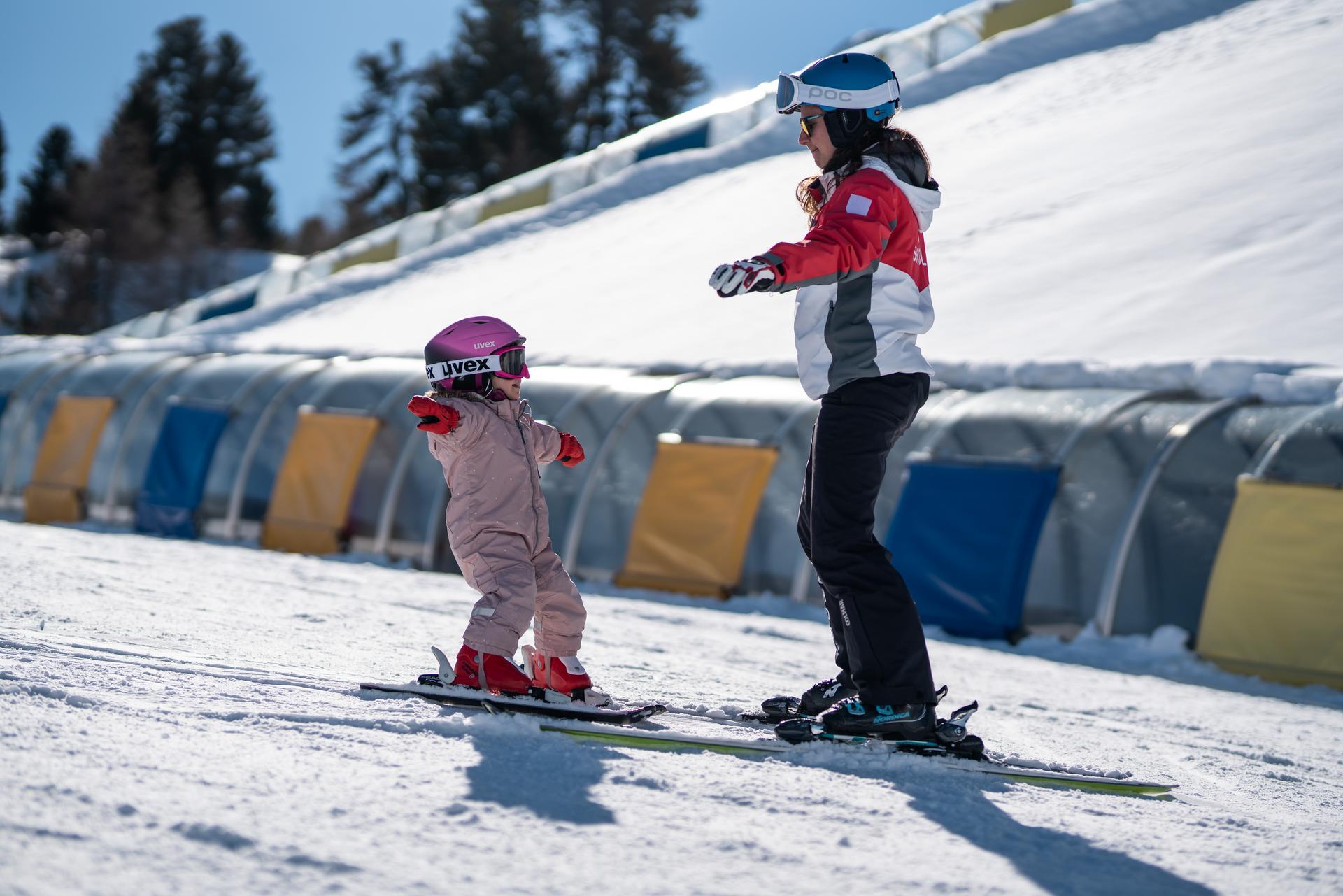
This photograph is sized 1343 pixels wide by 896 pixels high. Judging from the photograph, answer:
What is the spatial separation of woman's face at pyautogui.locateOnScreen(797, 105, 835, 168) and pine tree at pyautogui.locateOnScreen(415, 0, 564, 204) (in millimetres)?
46029

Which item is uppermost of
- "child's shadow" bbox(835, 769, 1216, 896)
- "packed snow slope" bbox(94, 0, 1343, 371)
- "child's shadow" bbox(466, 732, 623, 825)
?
"packed snow slope" bbox(94, 0, 1343, 371)

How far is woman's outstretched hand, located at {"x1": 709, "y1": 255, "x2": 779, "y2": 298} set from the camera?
3.78m

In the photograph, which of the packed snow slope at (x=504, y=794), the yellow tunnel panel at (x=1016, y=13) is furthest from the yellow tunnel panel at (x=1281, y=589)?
the yellow tunnel panel at (x=1016, y=13)

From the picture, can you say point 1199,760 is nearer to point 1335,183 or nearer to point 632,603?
point 632,603

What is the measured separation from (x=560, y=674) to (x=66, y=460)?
12612 mm

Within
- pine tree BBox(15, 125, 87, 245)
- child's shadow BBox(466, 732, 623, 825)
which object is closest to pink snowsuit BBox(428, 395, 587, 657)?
child's shadow BBox(466, 732, 623, 825)

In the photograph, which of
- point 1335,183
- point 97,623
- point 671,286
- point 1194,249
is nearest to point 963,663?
point 97,623

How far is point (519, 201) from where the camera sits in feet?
85.4

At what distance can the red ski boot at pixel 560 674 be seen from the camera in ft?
15.4

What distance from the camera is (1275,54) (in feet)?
62.4

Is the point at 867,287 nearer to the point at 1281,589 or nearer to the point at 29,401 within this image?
the point at 1281,589

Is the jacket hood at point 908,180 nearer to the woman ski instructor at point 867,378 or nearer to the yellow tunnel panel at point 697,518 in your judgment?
the woman ski instructor at point 867,378

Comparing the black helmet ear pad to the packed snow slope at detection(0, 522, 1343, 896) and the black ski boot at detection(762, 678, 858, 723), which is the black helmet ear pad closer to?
the black ski boot at detection(762, 678, 858, 723)

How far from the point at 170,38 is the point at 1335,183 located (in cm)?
5876
